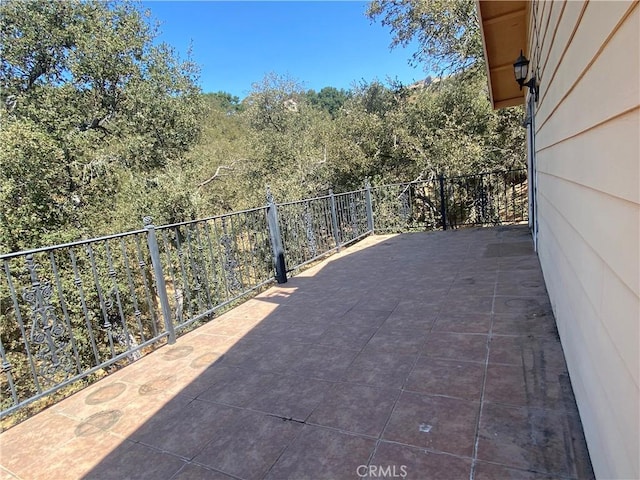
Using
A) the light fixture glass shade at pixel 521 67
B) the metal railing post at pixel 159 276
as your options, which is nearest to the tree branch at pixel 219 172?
the metal railing post at pixel 159 276

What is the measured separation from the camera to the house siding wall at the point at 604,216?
768 millimetres

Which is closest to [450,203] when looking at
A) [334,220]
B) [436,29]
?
[334,220]

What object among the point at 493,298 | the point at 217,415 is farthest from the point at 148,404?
the point at 493,298

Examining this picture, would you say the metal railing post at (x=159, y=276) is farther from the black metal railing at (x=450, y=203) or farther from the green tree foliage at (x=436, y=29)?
the green tree foliage at (x=436, y=29)

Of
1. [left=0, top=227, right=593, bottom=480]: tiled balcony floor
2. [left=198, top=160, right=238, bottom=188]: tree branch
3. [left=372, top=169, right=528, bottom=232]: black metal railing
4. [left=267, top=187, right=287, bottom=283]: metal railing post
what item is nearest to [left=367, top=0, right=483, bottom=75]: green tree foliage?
[left=372, top=169, right=528, bottom=232]: black metal railing

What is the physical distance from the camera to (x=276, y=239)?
14.1 ft

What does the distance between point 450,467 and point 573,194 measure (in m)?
1.24

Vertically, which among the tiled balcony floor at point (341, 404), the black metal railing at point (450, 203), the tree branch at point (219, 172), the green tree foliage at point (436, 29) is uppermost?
the green tree foliage at point (436, 29)

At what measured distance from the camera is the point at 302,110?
17156 millimetres

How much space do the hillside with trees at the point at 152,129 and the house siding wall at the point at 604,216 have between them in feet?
25.8

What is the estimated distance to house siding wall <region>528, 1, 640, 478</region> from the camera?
77 cm

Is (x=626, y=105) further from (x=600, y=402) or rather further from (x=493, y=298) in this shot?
(x=493, y=298)

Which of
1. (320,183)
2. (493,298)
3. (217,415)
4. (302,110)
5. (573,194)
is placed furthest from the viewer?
(302,110)

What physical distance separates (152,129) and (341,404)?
9.04 meters
